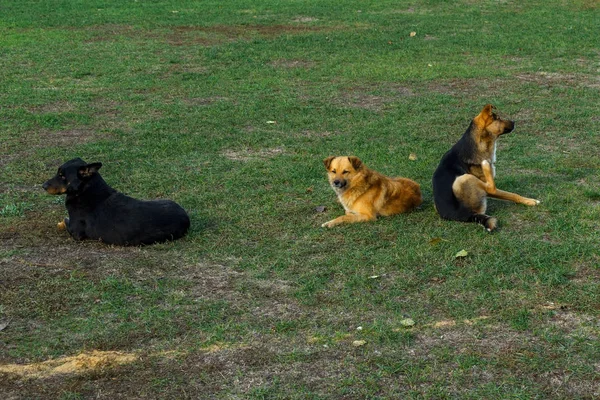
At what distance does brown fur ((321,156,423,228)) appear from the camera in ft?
23.3

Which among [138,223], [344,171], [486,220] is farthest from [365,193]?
[138,223]

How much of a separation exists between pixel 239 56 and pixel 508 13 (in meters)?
8.26

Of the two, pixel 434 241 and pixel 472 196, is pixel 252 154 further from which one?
pixel 434 241

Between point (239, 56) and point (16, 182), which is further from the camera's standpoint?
point (239, 56)

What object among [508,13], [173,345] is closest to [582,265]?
[173,345]

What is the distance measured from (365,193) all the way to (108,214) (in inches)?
85.6

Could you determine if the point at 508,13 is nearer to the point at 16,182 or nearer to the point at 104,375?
→ the point at 16,182

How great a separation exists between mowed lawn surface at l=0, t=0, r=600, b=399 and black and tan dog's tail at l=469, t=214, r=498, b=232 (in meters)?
0.09

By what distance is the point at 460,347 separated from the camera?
481 cm

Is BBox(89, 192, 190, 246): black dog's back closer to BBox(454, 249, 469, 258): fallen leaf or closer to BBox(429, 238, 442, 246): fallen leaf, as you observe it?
BBox(429, 238, 442, 246): fallen leaf

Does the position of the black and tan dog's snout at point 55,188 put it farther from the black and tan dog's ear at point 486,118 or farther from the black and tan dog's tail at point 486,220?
the black and tan dog's ear at point 486,118

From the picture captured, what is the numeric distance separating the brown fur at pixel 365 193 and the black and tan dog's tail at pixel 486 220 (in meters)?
0.68

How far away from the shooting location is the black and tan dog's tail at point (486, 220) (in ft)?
21.5

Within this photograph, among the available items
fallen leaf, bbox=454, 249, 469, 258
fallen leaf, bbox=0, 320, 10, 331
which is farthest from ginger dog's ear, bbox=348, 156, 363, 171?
fallen leaf, bbox=0, 320, 10, 331
